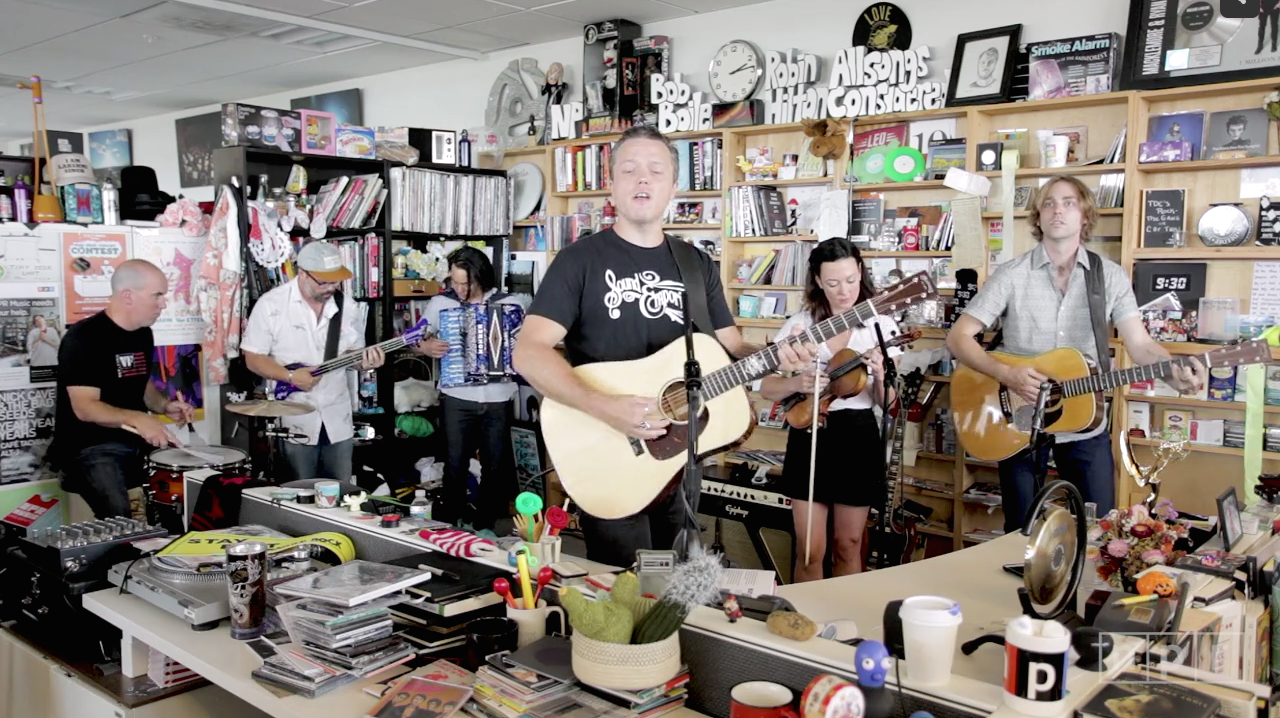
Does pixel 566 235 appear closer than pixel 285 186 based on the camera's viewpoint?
No

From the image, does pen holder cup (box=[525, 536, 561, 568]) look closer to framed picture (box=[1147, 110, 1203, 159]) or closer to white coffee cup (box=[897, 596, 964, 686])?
white coffee cup (box=[897, 596, 964, 686])

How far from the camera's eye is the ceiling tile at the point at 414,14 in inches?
212

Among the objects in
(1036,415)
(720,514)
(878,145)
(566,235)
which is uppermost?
(878,145)

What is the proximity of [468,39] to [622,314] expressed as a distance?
4354 millimetres

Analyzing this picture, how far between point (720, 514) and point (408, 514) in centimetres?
192

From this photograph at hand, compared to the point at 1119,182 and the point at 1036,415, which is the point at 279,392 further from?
the point at 1119,182

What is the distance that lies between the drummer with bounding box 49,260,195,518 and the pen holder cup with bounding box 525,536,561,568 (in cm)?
224

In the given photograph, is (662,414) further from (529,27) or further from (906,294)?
(529,27)

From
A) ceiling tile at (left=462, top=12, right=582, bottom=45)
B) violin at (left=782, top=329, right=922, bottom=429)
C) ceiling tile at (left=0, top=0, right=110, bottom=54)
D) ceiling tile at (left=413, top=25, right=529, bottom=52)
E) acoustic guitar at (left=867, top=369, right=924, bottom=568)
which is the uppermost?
ceiling tile at (left=0, top=0, right=110, bottom=54)

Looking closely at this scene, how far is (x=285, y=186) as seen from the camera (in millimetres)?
5285

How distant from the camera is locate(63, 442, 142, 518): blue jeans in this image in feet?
12.4

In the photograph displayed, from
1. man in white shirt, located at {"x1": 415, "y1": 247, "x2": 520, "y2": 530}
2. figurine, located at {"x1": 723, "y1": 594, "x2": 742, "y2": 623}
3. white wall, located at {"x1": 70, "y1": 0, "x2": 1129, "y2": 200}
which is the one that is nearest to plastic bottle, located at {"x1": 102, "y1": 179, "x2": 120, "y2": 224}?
man in white shirt, located at {"x1": 415, "y1": 247, "x2": 520, "y2": 530}

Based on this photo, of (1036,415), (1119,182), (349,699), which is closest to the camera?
(349,699)

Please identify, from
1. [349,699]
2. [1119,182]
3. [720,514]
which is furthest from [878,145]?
[349,699]
